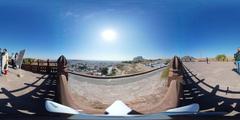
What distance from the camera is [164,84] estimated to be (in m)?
5.45

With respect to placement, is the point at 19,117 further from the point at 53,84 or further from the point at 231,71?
the point at 231,71

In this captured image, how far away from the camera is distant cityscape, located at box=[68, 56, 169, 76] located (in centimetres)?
521

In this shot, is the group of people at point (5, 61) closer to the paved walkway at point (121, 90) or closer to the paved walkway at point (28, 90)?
the paved walkway at point (28, 90)

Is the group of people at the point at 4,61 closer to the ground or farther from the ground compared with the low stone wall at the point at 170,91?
farther from the ground

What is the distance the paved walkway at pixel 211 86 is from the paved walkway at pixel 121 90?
0.30m

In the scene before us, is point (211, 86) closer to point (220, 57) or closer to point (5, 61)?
point (220, 57)

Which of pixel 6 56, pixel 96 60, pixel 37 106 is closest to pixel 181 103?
pixel 96 60

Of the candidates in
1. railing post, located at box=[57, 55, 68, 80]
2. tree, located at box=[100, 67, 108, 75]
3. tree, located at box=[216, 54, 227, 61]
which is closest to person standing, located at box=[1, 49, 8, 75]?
railing post, located at box=[57, 55, 68, 80]

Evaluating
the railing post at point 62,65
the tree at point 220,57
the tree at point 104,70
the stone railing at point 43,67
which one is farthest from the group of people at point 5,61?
the tree at point 220,57

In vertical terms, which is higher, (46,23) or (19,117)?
(46,23)

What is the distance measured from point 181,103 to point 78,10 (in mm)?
1321

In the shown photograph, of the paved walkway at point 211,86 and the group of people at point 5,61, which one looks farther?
the paved walkway at point 211,86

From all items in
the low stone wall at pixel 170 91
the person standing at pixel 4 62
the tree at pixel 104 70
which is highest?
the person standing at pixel 4 62

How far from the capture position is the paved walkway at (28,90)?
554 centimetres
